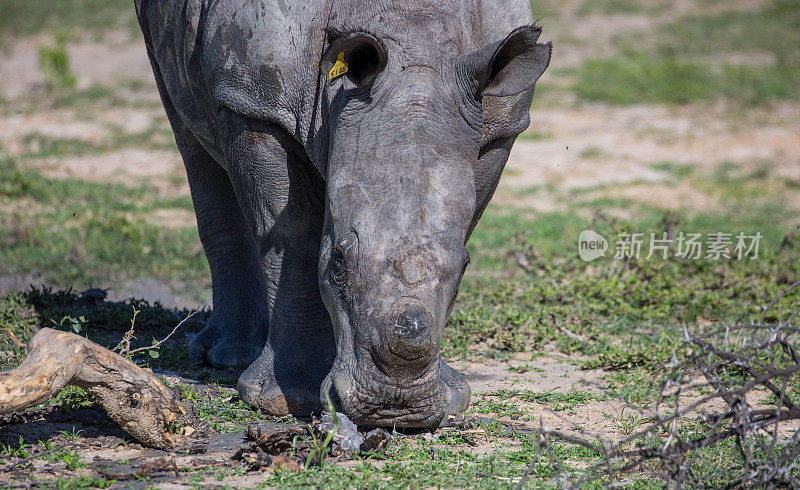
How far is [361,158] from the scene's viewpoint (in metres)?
3.78

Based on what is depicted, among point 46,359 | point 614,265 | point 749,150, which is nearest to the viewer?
point 46,359

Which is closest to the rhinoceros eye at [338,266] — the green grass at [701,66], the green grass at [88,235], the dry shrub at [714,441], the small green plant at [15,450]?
the dry shrub at [714,441]

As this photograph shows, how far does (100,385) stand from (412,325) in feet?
4.29

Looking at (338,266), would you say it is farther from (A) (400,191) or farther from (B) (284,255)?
(B) (284,255)

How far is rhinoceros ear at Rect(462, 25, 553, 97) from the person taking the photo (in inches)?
151

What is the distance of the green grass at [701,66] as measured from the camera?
15398mm

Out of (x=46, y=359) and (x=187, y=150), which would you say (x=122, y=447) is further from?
(x=187, y=150)

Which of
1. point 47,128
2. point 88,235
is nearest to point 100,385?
point 88,235

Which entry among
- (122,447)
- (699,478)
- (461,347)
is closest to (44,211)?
(461,347)

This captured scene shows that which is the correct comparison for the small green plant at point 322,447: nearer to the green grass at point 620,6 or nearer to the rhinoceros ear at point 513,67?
the rhinoceros ear at point 513,67

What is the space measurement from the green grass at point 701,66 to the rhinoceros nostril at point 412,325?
12.3 meters

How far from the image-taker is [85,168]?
11258 mm

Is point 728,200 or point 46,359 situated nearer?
point 46,359

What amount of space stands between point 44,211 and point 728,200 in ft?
24.2
